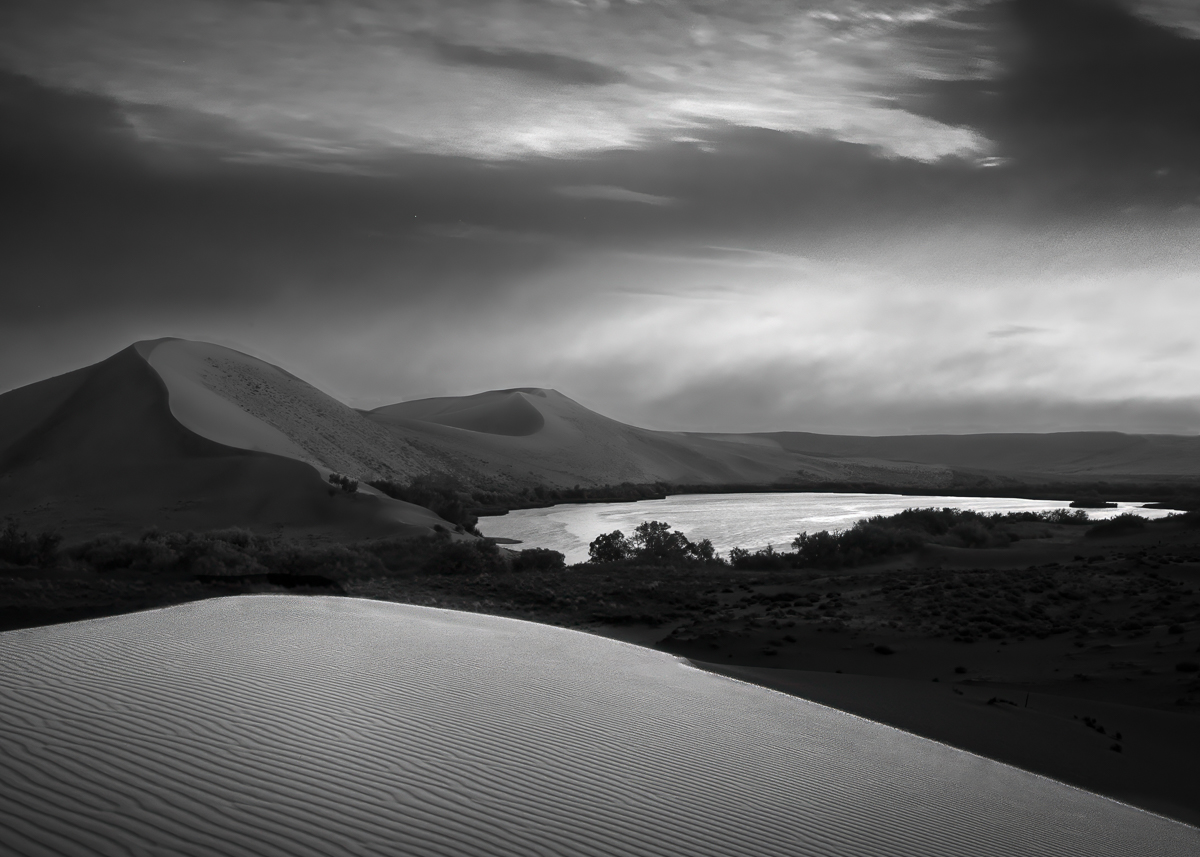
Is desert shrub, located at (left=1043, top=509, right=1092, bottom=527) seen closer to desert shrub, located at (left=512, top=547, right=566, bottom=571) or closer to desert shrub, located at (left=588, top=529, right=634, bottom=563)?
desert shrub, located at (left=588, top=529, right=634, bottom=563)

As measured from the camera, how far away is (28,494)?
3491cm

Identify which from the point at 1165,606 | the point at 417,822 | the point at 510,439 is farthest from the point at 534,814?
the point at 510,439

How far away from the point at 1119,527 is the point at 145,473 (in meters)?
34.7

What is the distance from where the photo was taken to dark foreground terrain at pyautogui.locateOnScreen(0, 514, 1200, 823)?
291 inches

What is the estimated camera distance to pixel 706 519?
1607 inches

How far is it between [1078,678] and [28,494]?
124 feet

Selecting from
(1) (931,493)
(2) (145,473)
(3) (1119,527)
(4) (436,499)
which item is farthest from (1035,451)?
(2) (145,473)

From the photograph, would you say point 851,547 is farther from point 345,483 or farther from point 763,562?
point 345,483

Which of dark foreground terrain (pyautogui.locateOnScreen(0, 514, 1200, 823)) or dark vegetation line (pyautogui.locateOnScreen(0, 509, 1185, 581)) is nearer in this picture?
dark foreground terrain (pyautogui.locateOnScreen(0, 514, 1200, 823))

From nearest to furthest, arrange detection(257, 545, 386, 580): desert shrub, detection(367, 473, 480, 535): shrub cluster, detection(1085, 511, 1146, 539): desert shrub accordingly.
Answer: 1. detection(257, 545, 386, 580): desert shrub
2. detection(1085, 511, 1146, 539): desert shrub
3. detection(367, 473, 480, 535): shrub cluster

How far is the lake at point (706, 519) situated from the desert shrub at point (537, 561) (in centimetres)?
423

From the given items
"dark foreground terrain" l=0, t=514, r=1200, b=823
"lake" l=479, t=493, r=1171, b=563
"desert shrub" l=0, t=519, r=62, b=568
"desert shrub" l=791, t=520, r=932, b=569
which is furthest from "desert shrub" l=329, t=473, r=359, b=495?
"desert shrub" l=791, t=520, r=932, b=569

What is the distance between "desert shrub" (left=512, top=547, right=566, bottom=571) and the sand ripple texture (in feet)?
38.5

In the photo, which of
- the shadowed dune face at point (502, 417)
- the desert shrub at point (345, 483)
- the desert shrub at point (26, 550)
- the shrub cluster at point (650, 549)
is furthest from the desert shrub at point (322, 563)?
the shadowed dune face at point (502, 417)
